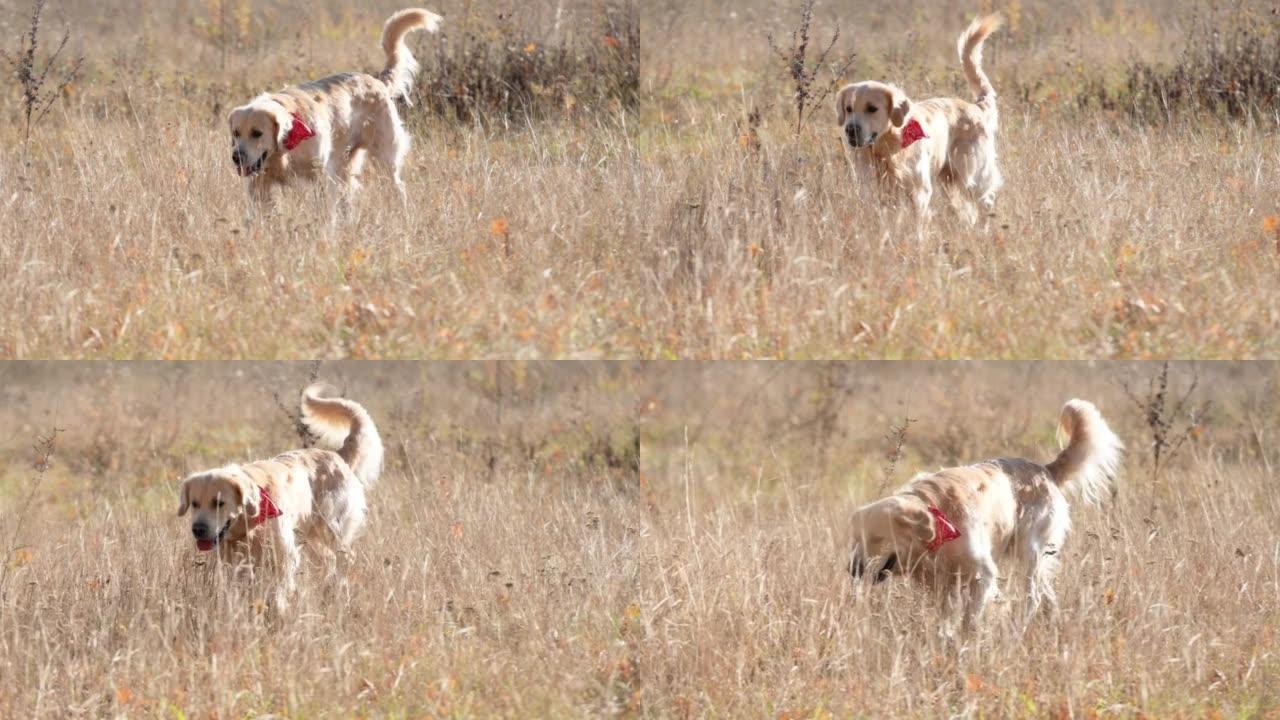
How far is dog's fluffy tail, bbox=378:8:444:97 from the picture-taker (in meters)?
8.36

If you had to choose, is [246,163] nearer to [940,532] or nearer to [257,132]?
[257,132]

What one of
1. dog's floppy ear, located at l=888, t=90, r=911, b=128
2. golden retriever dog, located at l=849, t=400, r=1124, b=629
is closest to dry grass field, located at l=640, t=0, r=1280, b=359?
dog's floppy ear, located at l=888, t=90, r=911, b=128

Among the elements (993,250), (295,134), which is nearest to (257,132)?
(295,134)

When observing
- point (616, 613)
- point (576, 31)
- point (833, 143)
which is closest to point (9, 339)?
point (616, 613)

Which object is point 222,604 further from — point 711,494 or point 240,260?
point 711,494

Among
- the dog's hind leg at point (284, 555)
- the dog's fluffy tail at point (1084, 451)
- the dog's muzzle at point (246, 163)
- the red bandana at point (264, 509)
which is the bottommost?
the dog's hind leg at point (284, 555)

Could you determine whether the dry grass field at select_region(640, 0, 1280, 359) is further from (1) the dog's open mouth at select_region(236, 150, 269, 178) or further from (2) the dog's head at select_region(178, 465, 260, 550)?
(1) the dog's open mouth at select_region(236, 150, 269, 178)

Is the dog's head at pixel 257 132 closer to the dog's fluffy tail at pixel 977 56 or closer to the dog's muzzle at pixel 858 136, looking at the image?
the dog's muzzle at pixel 858 136

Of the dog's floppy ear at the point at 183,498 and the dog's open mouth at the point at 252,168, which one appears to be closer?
the dog's floppy ear at the point at 183,498

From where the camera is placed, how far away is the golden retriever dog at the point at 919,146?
683 centimetres

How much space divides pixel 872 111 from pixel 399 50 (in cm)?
340

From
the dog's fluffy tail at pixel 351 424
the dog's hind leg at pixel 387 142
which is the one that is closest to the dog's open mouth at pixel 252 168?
the dog's hind leg at pixel 387 142

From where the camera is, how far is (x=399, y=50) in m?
8.43

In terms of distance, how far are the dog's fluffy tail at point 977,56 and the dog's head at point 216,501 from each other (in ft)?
16.9
